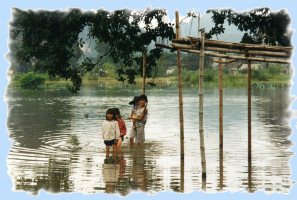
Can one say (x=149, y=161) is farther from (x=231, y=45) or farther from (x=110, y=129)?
(x=231, y=45)

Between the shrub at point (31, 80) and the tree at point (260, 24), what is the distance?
44.0 metres

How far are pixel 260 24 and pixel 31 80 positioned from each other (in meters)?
45.4

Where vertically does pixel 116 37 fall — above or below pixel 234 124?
above

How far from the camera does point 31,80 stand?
57.9m

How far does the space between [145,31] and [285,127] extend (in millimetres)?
7444

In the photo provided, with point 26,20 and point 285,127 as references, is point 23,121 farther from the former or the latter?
point 285,127

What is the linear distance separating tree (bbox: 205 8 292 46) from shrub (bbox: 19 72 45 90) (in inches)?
1731

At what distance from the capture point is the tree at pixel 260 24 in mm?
15172

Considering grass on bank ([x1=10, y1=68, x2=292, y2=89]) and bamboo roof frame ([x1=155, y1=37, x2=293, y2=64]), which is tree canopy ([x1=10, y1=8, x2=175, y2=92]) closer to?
bamboo roof frame ([x1=155, y1=37, x2=293, y2=64])

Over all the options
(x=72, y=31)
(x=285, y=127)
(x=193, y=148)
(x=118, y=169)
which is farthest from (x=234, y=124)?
(x=118, y=169)

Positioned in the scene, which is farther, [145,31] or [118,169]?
[145,31]

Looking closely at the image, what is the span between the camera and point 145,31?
1473 cm

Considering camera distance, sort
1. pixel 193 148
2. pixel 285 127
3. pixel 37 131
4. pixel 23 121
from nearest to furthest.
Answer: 1. pixel 193 148
2. pixel 37 131
3. pixel 285 127
4. pixel 23 121

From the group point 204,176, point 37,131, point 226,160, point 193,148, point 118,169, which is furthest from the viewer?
point 37,131
